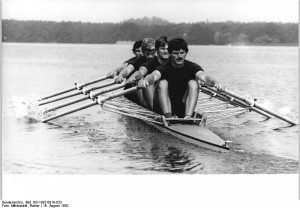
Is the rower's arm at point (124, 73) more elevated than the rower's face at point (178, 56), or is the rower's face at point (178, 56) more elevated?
the rower's face at point (178, 56)

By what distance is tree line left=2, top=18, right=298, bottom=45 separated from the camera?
16234 mm

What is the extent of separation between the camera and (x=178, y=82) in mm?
9625

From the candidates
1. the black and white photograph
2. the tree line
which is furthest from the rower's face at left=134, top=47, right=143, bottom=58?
the tree line

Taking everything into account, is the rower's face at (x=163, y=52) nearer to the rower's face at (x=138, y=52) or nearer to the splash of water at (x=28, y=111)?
the rower's face at (x=138, y=52)

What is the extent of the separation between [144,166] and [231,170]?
4.30 feet

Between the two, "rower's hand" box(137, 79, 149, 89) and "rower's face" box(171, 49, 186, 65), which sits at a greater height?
"rower's face" box(171, 49, 186, 65)

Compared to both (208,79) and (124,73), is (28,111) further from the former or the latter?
(208,79)

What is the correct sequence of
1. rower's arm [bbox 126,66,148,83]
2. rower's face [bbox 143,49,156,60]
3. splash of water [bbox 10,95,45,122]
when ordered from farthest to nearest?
splash of water [bbox 10,95,45,122], rower's face [bbox 143,49,156,60], rower's arm [bbox 126,66,148,83]

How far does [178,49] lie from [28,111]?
4557 mm

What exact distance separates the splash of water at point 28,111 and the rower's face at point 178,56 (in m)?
4.07

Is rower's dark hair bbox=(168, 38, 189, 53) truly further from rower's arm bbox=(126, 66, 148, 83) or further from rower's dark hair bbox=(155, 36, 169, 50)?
rower's arm bbox=(126, 66, 148, 83)

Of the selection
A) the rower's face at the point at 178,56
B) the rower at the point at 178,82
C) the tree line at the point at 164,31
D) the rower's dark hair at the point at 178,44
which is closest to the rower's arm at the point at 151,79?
the rower at the point at 178,82

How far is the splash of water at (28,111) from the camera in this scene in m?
12.3
